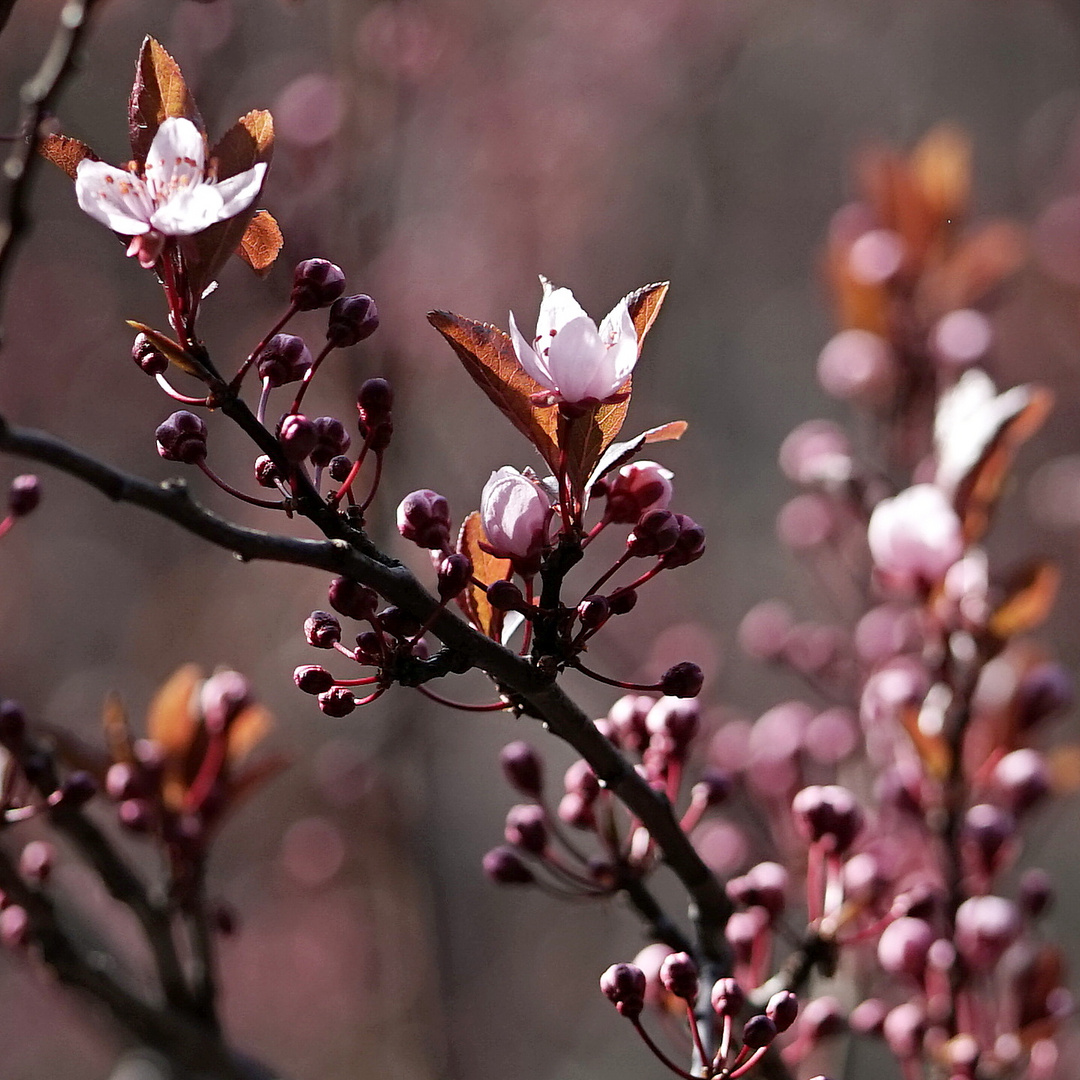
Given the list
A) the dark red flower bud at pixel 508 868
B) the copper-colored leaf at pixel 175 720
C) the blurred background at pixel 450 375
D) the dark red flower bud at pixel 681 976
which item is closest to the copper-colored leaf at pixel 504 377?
the dark red flower bud at pixel 681 976

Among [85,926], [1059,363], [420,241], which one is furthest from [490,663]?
[1059,363]

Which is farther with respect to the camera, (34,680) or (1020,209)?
(1020,209)

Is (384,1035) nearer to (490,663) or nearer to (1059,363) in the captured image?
(490,663)

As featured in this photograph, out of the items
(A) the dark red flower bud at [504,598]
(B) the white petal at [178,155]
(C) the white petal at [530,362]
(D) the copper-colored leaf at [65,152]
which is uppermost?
(D) the copper-colored leaf at [65,152]

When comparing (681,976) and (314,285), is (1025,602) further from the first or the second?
(314,285)

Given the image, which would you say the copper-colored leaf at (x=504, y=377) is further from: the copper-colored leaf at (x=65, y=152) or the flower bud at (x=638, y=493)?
the copper-colored leaf at (x=65, y=152)
